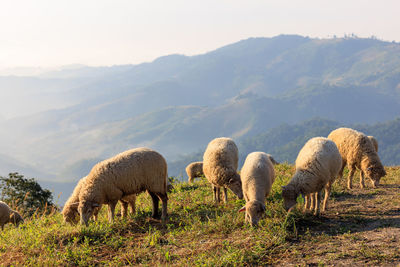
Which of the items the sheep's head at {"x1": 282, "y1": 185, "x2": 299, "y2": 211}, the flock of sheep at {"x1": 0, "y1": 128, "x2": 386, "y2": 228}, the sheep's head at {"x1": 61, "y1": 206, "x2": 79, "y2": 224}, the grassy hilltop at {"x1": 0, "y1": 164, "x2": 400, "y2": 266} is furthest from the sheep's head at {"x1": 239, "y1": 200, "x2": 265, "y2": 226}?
the sheep's head at {"x1": 61, "y1": 206, "x2": 79, "y2": 224}

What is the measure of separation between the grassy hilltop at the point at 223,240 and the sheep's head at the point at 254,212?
158 millimetres

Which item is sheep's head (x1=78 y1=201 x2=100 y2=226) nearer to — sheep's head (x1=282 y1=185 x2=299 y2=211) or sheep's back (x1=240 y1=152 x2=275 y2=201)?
sheep's back (x1=240 y1=152 x2=275 y2=201)

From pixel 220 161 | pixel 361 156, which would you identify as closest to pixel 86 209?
pixel 220 161

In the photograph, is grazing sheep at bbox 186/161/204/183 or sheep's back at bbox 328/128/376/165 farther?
grazing sheep at bbox 186/161/204/183

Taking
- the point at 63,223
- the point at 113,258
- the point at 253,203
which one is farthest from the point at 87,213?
the point at 253,203

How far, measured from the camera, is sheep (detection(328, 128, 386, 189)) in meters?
12.5

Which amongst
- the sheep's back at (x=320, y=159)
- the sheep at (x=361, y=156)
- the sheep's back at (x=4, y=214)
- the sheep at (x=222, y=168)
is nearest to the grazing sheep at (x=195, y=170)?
the sheep at (x=222, y=168)

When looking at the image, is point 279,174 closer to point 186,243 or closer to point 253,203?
point 253,203

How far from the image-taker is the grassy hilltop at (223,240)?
21.1 ft

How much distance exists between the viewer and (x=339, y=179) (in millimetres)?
13211

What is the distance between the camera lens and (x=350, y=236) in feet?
23.2

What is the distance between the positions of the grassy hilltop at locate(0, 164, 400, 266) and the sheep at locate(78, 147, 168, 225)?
668 mm

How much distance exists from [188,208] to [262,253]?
3870 mm

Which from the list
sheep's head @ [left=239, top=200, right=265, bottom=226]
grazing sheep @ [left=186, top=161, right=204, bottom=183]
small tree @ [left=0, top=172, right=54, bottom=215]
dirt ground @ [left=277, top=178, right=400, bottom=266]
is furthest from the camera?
grazing sheep @ [left=186, top=161, right=204, bottom=183]
